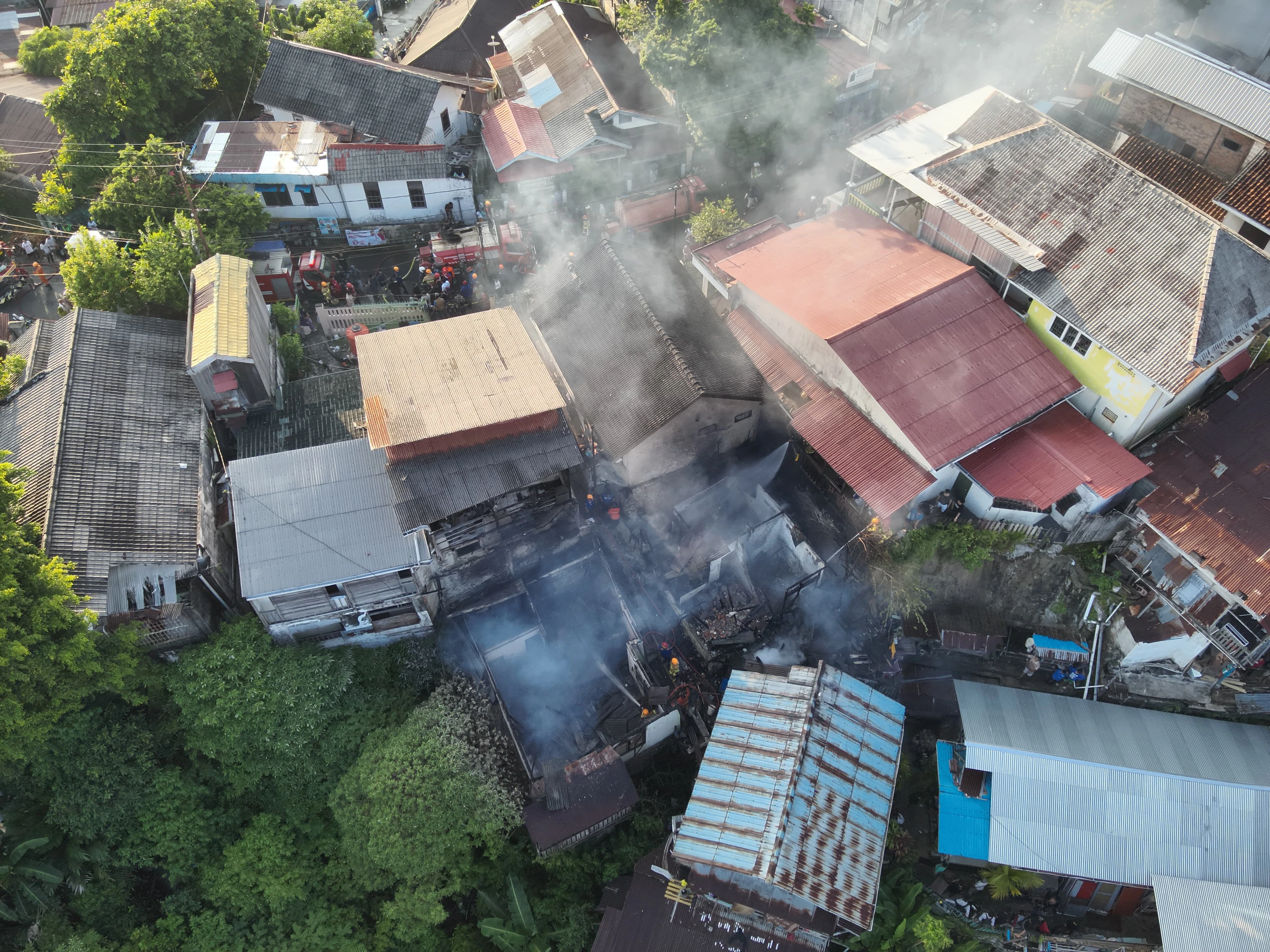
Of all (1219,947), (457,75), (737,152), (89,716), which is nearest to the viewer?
(1219,947)

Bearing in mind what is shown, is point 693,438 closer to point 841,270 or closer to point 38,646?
point 841,270

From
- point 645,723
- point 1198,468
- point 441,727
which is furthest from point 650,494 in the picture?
point 1198,468

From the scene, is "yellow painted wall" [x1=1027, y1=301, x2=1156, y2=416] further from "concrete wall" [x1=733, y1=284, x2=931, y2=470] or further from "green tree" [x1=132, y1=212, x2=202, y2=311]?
"green tree" [x1=132, y1=212, x2=202, y2=311]

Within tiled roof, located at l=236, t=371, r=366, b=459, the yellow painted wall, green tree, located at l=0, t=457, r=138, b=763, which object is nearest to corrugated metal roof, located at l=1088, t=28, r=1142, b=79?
the yellow painted wall

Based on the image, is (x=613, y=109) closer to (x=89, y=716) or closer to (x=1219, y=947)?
(x=89, y=716)

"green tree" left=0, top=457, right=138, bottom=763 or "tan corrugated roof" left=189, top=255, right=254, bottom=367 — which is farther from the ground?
"tan corrugated roof" left=189, top=255, right=254, bottom=367

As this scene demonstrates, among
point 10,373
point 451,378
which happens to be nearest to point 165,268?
point 10,373

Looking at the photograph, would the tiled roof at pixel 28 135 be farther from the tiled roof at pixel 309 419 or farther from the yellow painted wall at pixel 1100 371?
the yellow painted wall at pixel 1100 371
